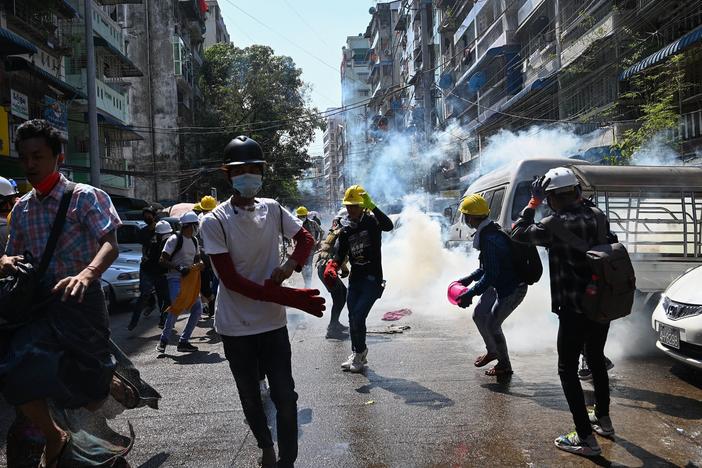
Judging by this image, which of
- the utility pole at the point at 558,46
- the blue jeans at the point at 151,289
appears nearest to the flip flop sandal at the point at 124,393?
the blue jeans at the point at 151,289

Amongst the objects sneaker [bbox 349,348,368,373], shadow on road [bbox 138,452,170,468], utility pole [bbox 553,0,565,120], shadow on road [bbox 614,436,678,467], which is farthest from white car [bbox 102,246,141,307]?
utility pole [bbox 553,0,565,120]

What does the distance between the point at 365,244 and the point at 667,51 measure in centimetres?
1341

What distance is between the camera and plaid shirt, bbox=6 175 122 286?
3188mm

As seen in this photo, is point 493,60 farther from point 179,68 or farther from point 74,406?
point 74,406

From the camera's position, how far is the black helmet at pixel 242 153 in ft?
11.6

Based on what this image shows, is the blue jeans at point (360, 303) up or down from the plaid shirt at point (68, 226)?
down

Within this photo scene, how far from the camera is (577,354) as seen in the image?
3.95 meters

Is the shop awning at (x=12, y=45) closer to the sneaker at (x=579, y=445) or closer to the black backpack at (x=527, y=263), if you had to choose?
the black backpack at (x=527, y=263)

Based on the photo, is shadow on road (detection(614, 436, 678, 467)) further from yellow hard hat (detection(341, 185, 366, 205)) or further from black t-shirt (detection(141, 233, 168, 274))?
black t-shirt (detection(141, 233, 168, 274))

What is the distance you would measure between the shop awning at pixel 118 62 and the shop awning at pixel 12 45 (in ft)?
28.8

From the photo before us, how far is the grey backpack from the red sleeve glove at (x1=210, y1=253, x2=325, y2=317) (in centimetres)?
158

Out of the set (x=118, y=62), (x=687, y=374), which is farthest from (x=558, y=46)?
(x=687, y=374)

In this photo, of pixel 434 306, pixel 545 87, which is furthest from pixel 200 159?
pixel 434 306

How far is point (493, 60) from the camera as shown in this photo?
34.4 metres
